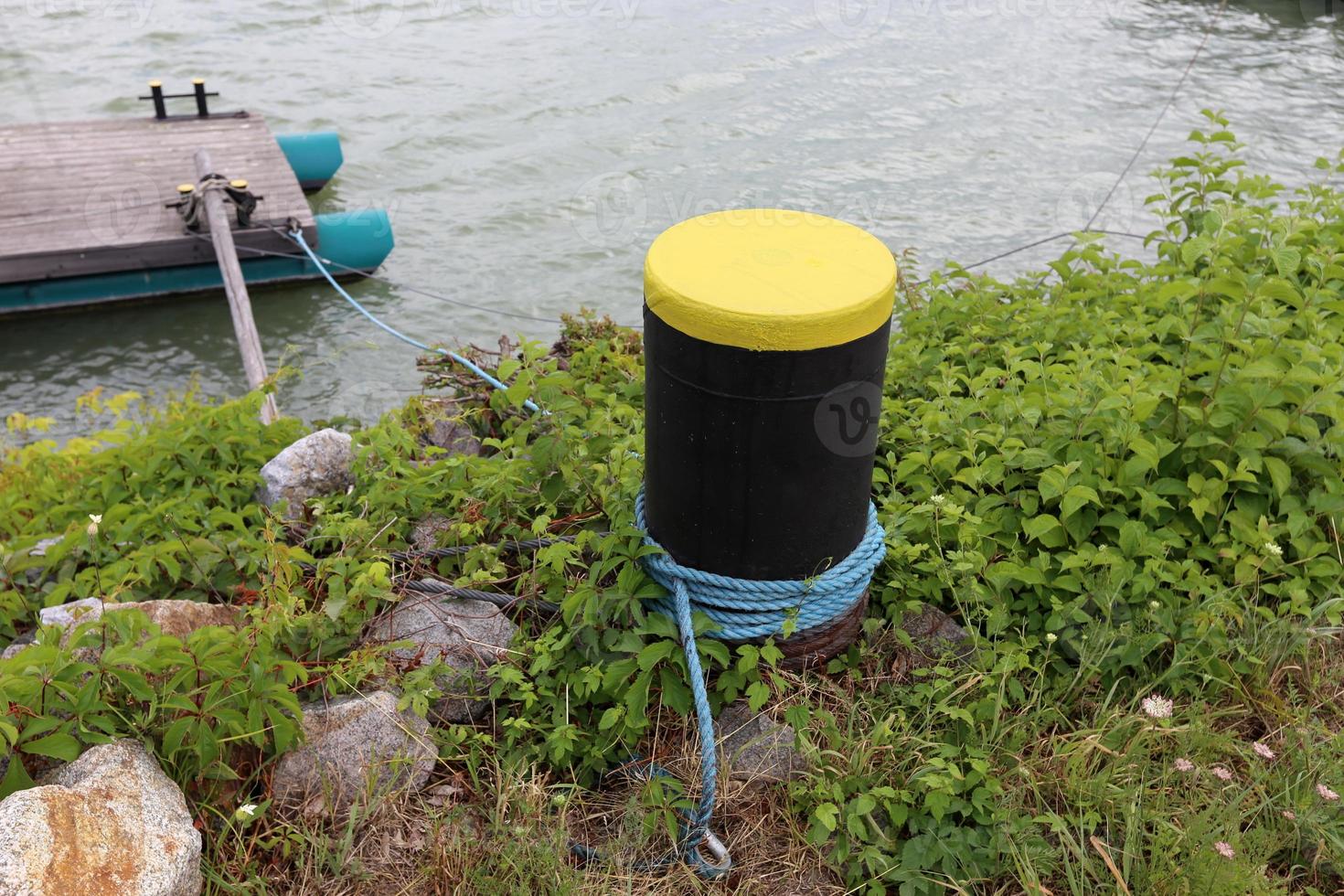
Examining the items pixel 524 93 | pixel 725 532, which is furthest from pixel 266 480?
pixel 524 93

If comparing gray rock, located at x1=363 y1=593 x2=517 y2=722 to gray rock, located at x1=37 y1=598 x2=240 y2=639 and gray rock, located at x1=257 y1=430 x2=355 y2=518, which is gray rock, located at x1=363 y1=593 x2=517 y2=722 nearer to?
gray rock, located at x1=37 y1=598 x2=240 y2=639

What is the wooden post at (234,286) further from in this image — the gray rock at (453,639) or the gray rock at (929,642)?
the gray rock at (929,642)

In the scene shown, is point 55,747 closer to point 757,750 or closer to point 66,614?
point 66,614

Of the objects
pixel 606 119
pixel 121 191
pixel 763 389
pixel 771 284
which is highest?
pixel 771 284

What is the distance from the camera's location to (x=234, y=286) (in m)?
9.08

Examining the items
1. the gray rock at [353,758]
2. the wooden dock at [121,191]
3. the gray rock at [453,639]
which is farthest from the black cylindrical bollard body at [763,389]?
the wooden dock at [121,191]

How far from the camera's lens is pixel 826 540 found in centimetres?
311

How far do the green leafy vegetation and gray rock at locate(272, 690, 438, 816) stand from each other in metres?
0.07

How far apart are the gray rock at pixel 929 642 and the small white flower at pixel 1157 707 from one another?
56 centimetres

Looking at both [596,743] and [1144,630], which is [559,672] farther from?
[1144,630]

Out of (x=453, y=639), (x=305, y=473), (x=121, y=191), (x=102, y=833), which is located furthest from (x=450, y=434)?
(x=121, y=191)

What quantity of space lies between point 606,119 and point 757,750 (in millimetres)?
12077

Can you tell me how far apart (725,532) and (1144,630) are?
4.97 feet

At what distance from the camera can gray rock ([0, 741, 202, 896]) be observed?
7.80 ft
